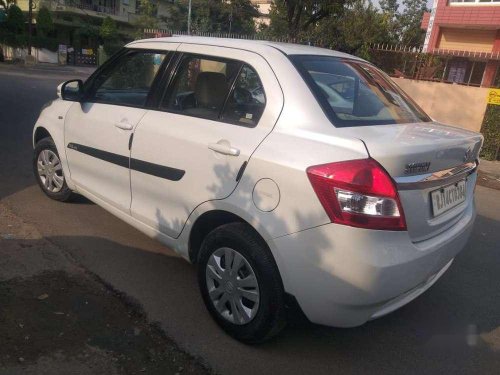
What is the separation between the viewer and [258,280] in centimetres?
273

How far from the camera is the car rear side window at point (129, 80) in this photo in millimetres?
3760

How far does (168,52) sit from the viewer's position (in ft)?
12.0

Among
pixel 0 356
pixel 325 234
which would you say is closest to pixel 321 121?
pixel 325 234

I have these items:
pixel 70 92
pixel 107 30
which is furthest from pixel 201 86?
pixel 107 30

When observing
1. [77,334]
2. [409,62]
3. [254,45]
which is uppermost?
[409,62]

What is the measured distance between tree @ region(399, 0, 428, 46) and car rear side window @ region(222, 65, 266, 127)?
32283mm

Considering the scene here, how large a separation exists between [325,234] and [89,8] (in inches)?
1969

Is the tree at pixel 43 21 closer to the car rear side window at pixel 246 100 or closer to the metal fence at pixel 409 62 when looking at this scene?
the metal fence at pixel 409 62

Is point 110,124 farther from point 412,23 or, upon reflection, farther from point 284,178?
point 412,23

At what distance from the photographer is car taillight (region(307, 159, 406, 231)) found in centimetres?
241

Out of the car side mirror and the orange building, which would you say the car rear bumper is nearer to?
the car side mirror

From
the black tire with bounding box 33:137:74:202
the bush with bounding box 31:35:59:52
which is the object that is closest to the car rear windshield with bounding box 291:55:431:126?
the black tire with bounding box 33:137:74:202

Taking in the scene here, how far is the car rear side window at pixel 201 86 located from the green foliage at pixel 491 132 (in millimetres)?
8762

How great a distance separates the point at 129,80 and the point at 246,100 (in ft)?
4.95
